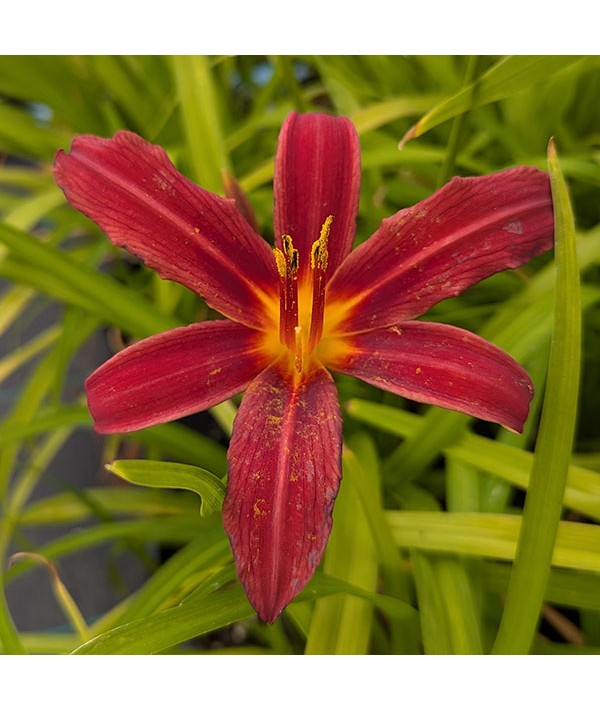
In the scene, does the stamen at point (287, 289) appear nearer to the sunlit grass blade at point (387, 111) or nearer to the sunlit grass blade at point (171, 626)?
the sunlit grass blade at point (171, 626)

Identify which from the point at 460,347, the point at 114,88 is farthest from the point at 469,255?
the point at 114,88

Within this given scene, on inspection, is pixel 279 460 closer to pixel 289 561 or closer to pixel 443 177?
pixel 289 561

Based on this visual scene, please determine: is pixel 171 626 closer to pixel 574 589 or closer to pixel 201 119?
pixel 574 589

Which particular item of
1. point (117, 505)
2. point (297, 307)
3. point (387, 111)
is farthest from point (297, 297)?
point (117, 505)

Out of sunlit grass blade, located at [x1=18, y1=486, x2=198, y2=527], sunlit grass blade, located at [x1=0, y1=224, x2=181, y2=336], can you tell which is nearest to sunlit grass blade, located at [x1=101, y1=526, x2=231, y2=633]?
sunlit grass blade, located at [x1=0, y1=224, x2=181, y2=336]

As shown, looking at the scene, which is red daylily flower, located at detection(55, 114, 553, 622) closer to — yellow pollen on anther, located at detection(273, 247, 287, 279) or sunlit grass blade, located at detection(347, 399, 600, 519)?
yellow pollen on anther, located at detection(273, 247, 287, 279)
